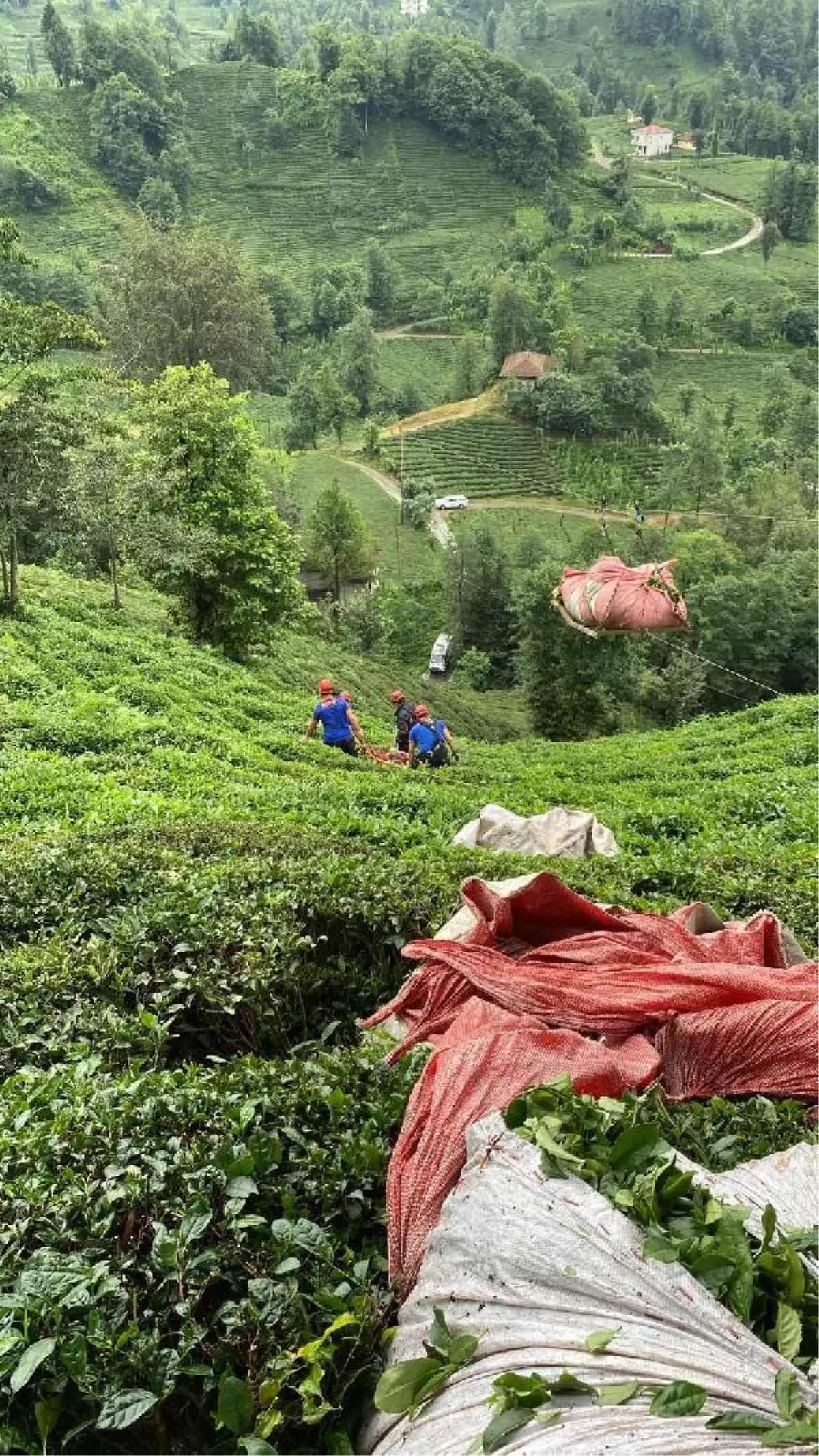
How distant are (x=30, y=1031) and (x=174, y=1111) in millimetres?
1301

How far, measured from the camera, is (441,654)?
43000 millimetres

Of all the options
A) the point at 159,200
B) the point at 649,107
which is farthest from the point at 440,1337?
the point at 649,107

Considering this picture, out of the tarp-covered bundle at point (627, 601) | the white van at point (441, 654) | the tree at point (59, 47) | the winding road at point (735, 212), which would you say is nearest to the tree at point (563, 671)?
the white van at point (441, 654)

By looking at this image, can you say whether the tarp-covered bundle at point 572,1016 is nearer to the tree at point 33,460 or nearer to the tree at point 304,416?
the tree at point 33,460

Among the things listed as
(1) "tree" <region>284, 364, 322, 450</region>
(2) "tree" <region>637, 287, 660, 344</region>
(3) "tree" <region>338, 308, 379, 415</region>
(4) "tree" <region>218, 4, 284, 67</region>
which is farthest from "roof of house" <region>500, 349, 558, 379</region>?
(4) "tree" <region>218, 4, 284, 67</region>

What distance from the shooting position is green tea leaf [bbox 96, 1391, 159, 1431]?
216 centimetres

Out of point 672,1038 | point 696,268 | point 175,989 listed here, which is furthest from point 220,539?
point 696,268

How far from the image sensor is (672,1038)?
3.58 meters

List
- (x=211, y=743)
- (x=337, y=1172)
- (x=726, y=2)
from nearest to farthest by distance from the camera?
(x=337, y=1172)
(x=211, y=743)
(x=726, y=2)

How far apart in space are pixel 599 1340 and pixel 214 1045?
258 cm

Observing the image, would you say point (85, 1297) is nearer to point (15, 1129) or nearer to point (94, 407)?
point (15, 1129)

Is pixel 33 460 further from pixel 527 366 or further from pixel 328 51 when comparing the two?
pixel 328 51

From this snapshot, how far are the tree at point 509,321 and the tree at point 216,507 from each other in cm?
6005

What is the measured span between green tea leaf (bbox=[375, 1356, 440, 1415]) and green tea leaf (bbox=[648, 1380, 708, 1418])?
0.54 m
